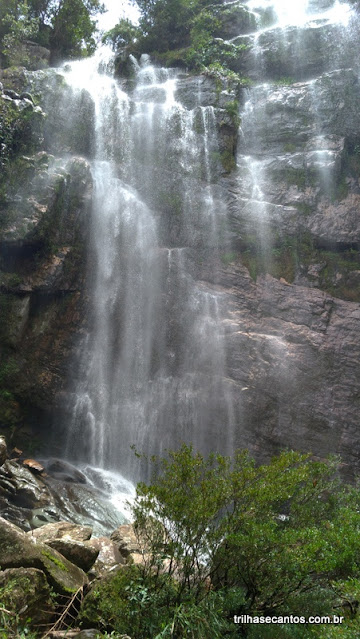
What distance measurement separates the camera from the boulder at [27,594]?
21.9ft

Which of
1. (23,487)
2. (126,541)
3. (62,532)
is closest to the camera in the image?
(62,532)

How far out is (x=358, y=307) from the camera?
63.7 ft

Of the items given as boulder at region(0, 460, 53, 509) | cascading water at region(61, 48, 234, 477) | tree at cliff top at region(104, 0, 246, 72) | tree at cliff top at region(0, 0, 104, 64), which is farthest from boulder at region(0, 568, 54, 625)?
tree at cliff top at region(104, 0, 246, 72)

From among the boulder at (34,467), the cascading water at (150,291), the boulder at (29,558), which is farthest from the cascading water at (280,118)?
the boulder at (29,558)

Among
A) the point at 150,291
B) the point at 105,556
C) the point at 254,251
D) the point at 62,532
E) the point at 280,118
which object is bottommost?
the point at 105,556

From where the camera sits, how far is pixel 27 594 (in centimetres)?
699

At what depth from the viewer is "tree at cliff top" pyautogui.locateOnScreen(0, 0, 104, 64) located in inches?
1087

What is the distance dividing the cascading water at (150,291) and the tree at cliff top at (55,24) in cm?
482

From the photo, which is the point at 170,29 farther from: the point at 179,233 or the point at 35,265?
the point at 35,265

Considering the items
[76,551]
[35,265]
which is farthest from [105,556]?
[35,265]

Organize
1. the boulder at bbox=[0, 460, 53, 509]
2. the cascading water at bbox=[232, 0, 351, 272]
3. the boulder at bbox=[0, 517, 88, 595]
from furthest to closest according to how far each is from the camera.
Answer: the cascading water at bbox=[232, 0, 351, 272] < the boulder at bbox=[0, 460, 53, 509] < the boulder at bbox=[0, 517, 88, 595]

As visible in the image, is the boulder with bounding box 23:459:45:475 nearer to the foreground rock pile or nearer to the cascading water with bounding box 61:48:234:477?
the cascading water with bounding box 61:48:234:477

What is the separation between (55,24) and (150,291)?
21.8m

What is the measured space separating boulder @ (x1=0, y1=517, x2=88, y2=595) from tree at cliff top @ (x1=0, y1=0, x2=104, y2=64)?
2788 cm
